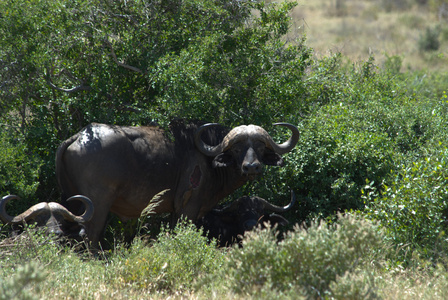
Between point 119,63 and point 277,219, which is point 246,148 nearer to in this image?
point 277,219

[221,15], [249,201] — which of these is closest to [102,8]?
[221,15]

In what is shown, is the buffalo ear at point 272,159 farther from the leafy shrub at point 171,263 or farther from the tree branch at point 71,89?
the tree branch at point 71,89

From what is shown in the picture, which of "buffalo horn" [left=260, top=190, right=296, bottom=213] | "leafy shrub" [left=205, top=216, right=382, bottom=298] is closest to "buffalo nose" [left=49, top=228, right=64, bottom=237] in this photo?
"leafy shrub" [left=205, top=216, right=382, bottom=298]

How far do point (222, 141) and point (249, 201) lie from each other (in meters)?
1.09

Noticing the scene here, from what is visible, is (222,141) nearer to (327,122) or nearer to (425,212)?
(327,122)

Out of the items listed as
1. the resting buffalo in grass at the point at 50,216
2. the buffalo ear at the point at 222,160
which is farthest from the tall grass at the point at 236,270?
the buffalo ear at the point at 222,160

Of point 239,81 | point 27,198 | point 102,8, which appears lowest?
point 27,198

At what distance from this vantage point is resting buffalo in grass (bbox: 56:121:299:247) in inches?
324

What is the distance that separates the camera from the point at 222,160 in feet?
29.4

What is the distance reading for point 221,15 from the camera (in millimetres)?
10266

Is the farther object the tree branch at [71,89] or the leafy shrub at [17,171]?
the tree branch at [71,89]

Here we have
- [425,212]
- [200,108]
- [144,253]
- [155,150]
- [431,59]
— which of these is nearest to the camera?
[144,253]

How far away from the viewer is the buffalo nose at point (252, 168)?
8289 mm

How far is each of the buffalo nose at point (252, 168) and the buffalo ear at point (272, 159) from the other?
2.08 ft
